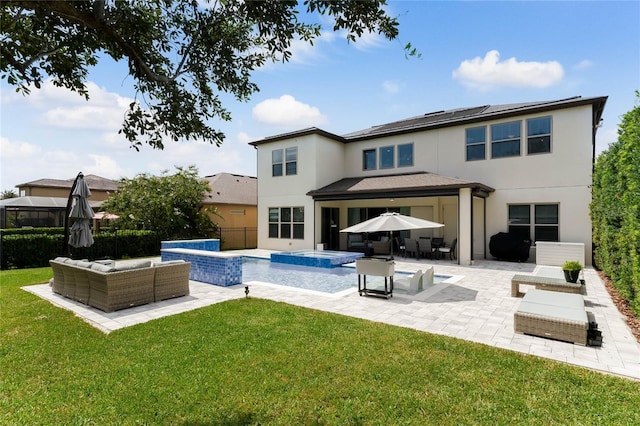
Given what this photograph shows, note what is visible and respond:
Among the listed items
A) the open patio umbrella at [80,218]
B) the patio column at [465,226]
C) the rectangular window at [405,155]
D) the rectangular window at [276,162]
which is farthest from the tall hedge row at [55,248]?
the patio column at [465,226]

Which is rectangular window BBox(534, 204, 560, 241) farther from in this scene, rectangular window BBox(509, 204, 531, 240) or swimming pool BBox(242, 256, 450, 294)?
swimming pool BBox(242, 256, 450, 294)

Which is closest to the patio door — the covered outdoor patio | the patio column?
the covered outdoor patio

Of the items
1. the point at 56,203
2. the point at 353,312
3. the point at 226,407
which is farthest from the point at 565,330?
the point at 56,203

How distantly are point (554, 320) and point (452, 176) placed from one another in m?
11.7

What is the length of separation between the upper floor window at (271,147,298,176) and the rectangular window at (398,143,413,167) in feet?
19.5

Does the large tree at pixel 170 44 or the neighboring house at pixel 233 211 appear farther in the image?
the neighboring house at pixel 233 211

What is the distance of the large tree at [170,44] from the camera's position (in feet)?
10.7

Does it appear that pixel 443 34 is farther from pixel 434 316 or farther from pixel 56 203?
pixel 56 203

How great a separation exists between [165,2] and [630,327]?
9121 mm

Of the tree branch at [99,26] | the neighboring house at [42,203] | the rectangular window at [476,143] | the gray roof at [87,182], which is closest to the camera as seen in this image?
the tree branch at [99,26]

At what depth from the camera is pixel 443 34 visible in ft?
19.2

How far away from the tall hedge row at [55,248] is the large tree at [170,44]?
11.2m

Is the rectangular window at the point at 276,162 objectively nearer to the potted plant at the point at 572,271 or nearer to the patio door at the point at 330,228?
the patio door at the point at 330,228

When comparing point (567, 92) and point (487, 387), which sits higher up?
point (567, 92)
